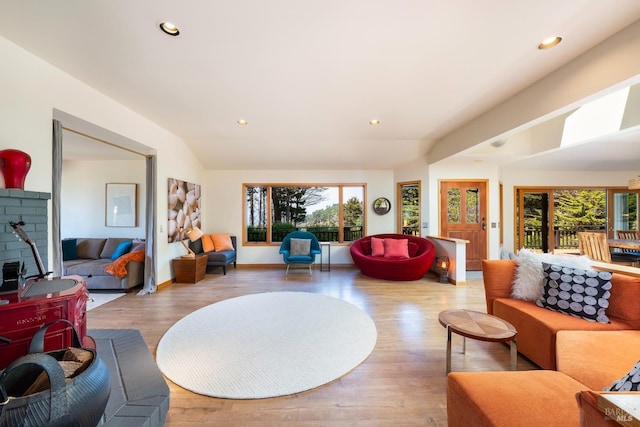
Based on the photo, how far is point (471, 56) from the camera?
2123 millimetres

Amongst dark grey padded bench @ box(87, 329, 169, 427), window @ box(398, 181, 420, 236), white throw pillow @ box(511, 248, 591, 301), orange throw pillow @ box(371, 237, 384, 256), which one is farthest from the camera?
window @ box(398, 181, 420, 236)

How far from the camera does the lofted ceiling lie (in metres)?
1.64

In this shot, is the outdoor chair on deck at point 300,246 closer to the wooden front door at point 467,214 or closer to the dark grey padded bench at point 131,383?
the wooden front door at point 467,214

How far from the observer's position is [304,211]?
6.21 meters

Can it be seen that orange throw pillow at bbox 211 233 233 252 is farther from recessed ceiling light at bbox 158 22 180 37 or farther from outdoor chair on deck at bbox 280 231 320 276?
recessed ceiling light at bbox 158 22 180 37

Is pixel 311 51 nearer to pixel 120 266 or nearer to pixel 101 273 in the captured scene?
pixel 120 266

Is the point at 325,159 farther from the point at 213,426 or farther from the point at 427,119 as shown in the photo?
the point at 213,426

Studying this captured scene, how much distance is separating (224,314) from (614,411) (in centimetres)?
330

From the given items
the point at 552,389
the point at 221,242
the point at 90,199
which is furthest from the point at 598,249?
the point at 90,199

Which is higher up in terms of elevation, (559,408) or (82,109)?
(82,109)

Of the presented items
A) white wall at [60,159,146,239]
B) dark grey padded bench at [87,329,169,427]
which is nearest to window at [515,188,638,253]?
dark grey padded bench at [87,329,169,427]

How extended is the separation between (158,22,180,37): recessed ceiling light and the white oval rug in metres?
2.72

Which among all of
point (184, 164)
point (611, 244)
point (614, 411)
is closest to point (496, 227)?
point (611, 244)

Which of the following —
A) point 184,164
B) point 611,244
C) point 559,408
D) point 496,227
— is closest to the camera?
point 559,408
